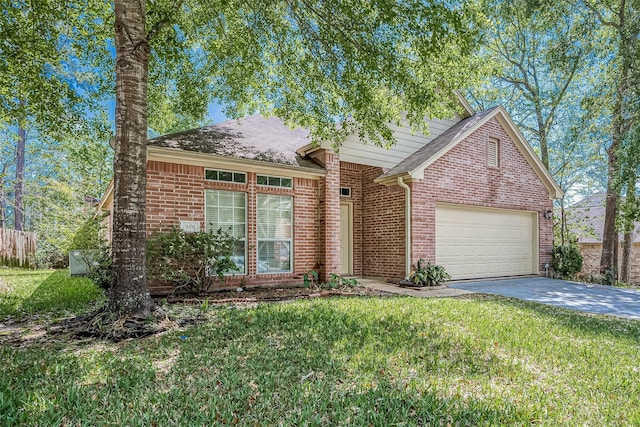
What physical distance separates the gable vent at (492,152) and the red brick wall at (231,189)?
586 centimetres

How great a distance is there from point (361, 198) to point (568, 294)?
5.88 m

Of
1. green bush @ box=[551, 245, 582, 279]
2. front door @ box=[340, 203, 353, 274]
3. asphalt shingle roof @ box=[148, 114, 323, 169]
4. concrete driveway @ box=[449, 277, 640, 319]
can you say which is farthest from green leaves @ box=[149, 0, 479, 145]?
green bush @ box=[551, 245, 582, 279]

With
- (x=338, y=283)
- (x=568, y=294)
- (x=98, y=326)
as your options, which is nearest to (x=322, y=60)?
(x=338, y=283)

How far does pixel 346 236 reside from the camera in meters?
10.8

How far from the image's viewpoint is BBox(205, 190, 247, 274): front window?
796cm

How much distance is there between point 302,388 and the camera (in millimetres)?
2889

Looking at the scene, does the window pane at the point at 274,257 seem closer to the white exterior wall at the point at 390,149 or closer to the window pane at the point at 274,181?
the window pane at the point at 274,181

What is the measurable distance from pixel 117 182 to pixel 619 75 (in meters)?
15.7

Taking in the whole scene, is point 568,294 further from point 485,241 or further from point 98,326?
point 98,326

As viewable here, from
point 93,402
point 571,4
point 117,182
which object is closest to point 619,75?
point 571,4

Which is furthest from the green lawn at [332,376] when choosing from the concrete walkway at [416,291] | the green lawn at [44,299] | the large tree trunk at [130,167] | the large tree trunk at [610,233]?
the large tree trunk at [610,233]

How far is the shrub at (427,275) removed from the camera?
29.3 feet

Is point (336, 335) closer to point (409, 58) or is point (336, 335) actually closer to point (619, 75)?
point (409, 58)

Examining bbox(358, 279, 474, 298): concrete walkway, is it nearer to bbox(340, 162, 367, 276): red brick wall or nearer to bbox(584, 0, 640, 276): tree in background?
bbox(340, 162, 367, 276): red brick wall
